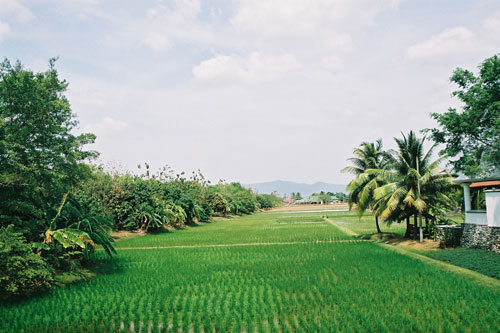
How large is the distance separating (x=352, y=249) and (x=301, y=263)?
3921mm

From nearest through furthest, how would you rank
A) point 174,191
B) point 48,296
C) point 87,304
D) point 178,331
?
point 178,331 → point 87,304 → point 48,296 → point 174,191

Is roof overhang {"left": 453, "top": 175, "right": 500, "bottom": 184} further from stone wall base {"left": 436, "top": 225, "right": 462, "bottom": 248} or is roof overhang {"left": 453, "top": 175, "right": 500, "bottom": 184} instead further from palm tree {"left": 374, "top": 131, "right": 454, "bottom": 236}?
stone wall base {"left": 436, "top": 225, "right": 462, "bottom": 248}

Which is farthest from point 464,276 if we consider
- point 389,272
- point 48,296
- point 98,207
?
point 98,207

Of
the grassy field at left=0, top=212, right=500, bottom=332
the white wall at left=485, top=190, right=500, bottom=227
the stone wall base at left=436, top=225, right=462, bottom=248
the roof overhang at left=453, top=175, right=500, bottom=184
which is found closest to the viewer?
the grassy field at left=0, top=212, right=500, bottom=332

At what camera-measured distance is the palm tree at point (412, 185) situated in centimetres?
1641

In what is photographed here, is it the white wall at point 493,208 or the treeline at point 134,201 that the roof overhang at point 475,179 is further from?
the treeline at point 134,201

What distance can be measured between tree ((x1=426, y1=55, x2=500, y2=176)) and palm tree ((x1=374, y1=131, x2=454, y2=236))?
186 centimetres

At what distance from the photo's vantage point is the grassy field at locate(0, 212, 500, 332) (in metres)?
6.79

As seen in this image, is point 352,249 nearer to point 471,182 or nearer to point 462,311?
→ point 471,182

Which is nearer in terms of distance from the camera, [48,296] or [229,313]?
[229,313]

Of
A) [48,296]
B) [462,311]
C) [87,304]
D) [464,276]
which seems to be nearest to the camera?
Result: [462,311]

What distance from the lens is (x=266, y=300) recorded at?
834cm

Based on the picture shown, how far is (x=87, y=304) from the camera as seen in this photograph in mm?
8227

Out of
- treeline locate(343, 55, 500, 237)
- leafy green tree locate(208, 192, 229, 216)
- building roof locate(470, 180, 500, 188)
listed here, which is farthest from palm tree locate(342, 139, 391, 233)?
leafy green tree locate(208, 192, 229, 216)
